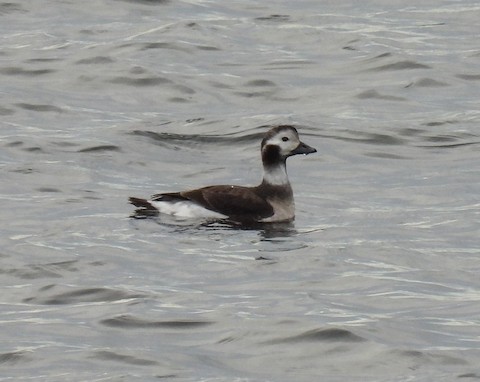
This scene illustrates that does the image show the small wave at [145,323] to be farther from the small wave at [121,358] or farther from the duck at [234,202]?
the duck at [234,202]

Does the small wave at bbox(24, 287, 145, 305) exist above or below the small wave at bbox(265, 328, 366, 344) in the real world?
below

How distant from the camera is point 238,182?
1753cm

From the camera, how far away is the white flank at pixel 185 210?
15.1 metres

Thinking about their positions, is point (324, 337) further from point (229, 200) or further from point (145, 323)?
point (229, 200)

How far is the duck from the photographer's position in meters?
15.2

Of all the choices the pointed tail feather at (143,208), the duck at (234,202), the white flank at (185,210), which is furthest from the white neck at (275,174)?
the pointed tail feather at (143,208)

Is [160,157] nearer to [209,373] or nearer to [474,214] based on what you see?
[474,214]

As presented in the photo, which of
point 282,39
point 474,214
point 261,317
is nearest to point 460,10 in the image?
point 282,39

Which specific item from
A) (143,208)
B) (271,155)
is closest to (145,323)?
(143,208)

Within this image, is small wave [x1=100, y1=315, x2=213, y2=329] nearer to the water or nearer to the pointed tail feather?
the water

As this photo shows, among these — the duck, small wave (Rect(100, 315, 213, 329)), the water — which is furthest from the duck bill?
small wave (Rect(100, 315, 213, 329))

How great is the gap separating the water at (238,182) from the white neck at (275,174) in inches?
14.4

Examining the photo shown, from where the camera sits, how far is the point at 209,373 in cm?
1079

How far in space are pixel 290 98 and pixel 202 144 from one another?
8.77 feet
